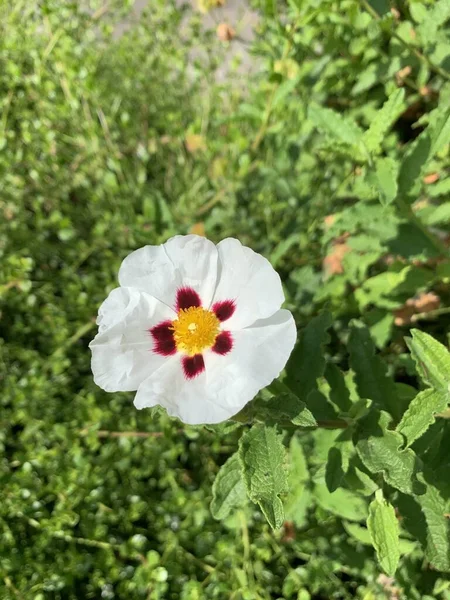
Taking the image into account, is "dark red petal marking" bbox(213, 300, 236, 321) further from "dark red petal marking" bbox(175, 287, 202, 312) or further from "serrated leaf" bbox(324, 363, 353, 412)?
"serrated leaf" bbox(324, 363, 353, 412)

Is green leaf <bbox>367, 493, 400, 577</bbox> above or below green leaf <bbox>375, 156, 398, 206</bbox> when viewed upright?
below

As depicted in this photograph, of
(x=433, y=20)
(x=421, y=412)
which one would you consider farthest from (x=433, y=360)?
(x=433, y=20)

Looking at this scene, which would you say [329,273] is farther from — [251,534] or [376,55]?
[251,534]

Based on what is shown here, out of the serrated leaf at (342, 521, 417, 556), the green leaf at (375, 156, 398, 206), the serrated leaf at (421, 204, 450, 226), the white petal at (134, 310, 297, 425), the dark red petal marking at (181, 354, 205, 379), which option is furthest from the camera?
the serrated leaf at (421, 204, 450, 226)

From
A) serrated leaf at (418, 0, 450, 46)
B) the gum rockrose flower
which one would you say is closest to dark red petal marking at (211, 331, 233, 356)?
the gum rockrose flower

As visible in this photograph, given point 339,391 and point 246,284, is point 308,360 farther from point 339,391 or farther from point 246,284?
point 246,284

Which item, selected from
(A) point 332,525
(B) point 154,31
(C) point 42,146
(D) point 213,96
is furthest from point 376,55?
(A) point 332,525

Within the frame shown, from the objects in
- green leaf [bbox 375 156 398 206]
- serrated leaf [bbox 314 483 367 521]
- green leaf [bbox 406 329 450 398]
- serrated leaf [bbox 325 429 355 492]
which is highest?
green leaf [bbox 375 156 398 206]

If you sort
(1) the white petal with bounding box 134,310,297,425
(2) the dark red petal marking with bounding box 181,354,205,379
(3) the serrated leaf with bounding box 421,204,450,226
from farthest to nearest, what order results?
(3) the serrated leaf with bounding box 421,204,450,226 → (2) the dark red petal marking with bounding box 181,354,205,379 → (1) the white petal with bounding box 134,310,297,425
